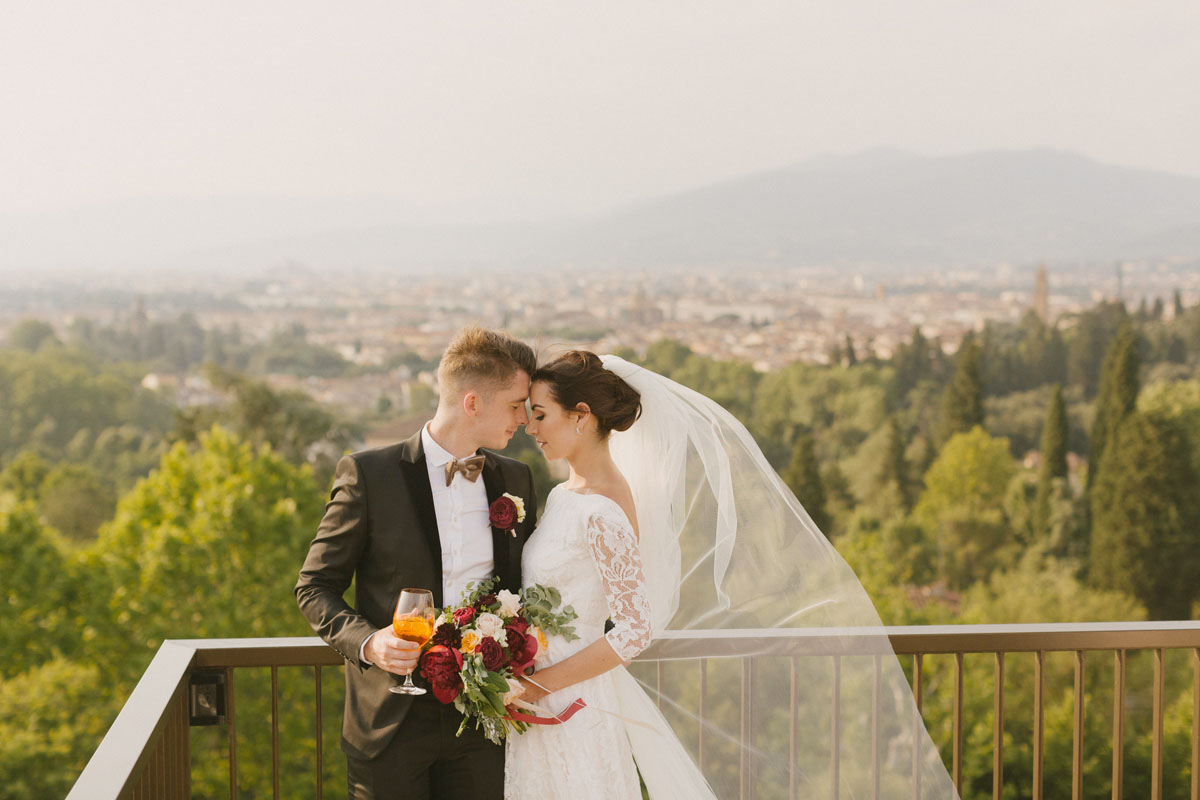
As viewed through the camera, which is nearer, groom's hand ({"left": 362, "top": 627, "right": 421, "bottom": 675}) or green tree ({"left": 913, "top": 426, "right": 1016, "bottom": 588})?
groom's hand ({"left": 362, "top": 627, "right": 421, "bottom": 675})

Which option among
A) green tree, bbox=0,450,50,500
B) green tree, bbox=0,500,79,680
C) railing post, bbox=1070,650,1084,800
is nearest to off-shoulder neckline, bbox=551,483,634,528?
railing post, bbox=1070,650,1084,800

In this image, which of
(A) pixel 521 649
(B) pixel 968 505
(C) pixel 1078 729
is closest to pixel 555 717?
(A) pixel 521 649

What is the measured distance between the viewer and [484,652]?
6.17ft

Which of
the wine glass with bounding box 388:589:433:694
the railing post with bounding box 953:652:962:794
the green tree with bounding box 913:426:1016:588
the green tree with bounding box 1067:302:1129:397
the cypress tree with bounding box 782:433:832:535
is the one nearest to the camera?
the wine glass with bounding box 388:589:433:694

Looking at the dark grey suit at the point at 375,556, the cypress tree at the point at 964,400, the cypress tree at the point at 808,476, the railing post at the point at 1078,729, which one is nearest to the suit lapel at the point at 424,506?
the dark grey suit at the point at 375,556

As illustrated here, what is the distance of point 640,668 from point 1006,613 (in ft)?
143

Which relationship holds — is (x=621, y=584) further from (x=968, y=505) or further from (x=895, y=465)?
(x=895, y=465)

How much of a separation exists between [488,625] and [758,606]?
2.36ft

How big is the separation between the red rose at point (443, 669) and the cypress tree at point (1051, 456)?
1930 inches

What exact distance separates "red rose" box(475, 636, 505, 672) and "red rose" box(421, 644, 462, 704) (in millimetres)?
42

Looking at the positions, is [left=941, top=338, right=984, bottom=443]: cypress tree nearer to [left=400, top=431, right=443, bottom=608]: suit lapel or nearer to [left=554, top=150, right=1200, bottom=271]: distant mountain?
[left=554, top=150, right=1200, bottom=271]: distant mountain

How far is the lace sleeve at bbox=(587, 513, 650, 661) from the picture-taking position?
2.08 metres

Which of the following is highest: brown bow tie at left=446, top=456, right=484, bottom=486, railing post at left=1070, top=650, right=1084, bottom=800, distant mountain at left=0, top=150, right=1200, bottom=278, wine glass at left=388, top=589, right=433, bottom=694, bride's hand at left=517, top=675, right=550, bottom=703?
distant mountain at left=0, top=150, right=1200, bottom=278

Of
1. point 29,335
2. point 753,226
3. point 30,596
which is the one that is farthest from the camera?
point 753,226
